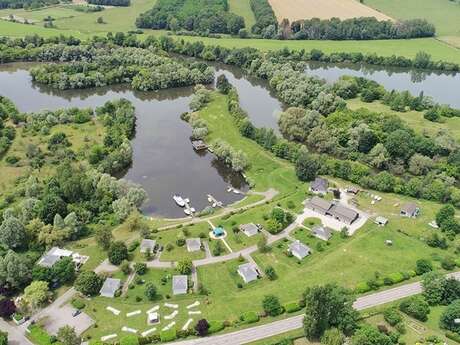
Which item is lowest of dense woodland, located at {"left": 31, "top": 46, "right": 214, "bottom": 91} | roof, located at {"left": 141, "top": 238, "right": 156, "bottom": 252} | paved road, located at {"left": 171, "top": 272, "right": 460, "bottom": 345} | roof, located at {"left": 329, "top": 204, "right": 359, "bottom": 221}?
paved road, located at {"left": 171, "top": 272, "right": 460, "bottom": 345}

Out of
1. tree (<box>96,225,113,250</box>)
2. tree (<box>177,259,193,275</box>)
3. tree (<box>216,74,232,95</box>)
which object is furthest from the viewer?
tree (<box>216,74,232,95</box>)

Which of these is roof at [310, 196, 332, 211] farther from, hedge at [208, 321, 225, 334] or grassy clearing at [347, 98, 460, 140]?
grassy clearing at [347, 98, 460, 140]

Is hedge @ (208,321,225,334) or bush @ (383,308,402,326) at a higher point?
bush @ (383,308,402,326)

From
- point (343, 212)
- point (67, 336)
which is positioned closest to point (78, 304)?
point (67, 336)

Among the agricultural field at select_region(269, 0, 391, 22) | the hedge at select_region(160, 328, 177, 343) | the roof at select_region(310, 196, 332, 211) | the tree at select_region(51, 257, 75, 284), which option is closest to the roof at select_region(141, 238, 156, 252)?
the tree at select_region(51, 257, 75, 284)

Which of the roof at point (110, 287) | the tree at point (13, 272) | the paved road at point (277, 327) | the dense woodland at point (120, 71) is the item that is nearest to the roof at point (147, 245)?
the roof at point (110, 287)

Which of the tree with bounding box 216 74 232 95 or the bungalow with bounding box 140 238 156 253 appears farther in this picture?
the tree with bounding box 216 74 232 95
